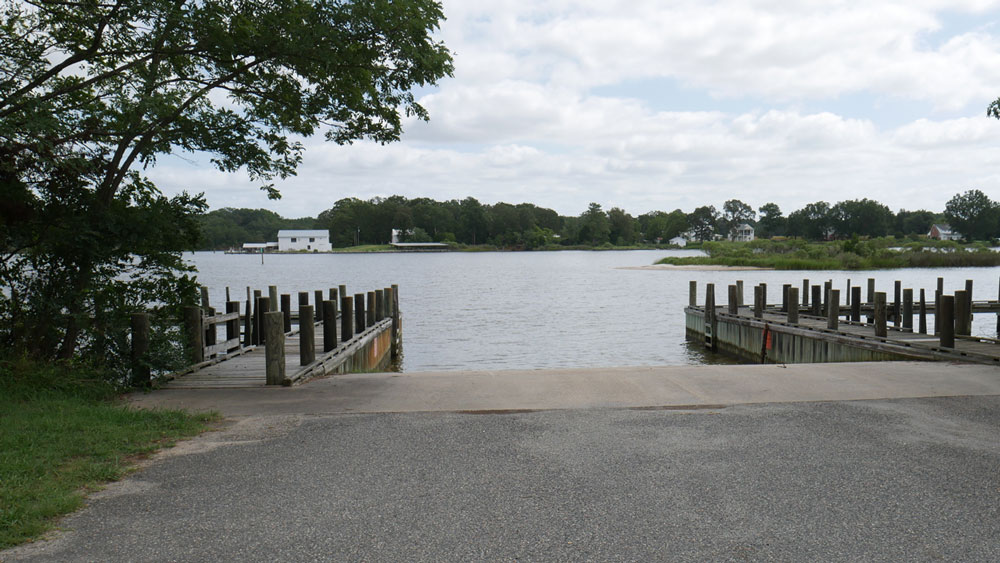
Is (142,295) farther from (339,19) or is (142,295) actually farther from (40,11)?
(339,19)

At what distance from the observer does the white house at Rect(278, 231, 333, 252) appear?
194500 millimetres

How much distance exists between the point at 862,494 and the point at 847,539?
958 mm

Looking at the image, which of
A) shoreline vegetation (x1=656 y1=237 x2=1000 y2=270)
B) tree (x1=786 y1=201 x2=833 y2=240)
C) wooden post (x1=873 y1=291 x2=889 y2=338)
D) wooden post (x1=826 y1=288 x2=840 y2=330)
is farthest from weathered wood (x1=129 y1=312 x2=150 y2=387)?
tree (x1=786 y1=201 x2=833 y2=240)

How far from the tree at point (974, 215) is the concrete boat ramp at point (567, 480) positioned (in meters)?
174

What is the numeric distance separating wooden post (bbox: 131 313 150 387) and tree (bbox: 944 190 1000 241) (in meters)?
179

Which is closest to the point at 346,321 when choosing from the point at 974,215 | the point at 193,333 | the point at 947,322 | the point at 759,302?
the point at 193,333

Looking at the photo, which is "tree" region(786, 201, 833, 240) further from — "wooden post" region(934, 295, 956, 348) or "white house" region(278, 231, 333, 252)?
"wooden post" region(934, 295, 956, 348)

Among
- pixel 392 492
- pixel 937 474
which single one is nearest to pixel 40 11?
pixel 392 492

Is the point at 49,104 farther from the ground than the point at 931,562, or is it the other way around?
the point at 49,104

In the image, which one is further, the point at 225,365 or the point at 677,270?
the point at 677,270

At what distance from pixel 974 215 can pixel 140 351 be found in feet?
599

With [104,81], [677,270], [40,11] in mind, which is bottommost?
[677,270]

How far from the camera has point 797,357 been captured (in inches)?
733

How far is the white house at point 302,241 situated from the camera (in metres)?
194
